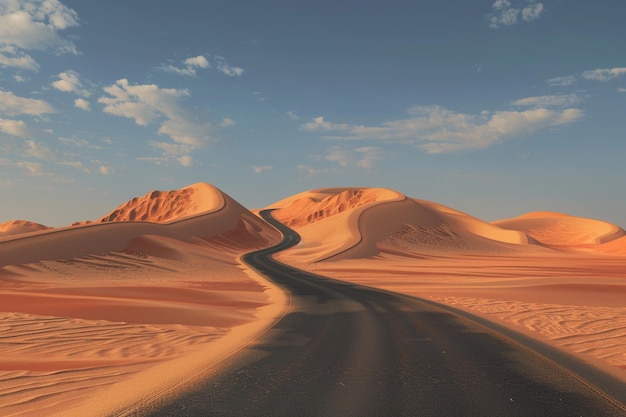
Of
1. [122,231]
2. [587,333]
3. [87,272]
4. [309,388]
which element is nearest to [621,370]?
[587,333]

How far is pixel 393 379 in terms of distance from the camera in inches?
334

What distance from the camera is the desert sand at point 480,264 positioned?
1689 centimetres

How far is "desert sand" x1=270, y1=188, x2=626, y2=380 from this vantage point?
16.9 m

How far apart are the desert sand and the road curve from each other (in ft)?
7.90

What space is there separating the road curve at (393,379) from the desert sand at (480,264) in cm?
241

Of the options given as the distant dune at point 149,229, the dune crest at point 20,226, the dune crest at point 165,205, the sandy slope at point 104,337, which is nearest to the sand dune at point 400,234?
the distant dune at point 149,229

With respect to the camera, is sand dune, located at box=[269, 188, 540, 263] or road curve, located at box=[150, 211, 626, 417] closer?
road curve, located at box=[150, 211, 626, 417]

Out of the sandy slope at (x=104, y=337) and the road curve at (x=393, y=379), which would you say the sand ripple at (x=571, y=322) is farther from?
the sandy slope at (x=104, y=337)

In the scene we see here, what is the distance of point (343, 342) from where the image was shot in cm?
1216

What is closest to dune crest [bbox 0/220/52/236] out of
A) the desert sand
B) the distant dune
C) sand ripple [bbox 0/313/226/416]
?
the distant dune

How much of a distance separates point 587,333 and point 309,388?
11.5m

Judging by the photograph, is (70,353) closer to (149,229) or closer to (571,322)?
(571,322)

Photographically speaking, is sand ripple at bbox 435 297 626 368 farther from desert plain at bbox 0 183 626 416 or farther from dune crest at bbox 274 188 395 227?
dune crest at bbox 274 188 395 227

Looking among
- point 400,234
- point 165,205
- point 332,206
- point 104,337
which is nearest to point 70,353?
point 104,337
